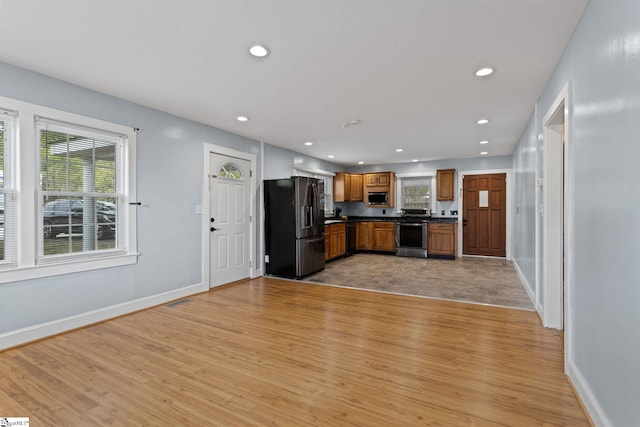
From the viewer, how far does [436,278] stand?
5305 mm

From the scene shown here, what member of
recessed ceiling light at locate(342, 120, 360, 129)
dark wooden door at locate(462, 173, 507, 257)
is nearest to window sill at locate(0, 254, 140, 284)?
recessed ceiling light at locate(342, 120, 360, 129)

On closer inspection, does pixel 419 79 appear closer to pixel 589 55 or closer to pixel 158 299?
pixel 589 55

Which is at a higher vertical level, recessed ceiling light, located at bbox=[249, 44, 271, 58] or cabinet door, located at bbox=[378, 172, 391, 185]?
recessed ceiling light, located at bbox=[249, 44, 271, 58]

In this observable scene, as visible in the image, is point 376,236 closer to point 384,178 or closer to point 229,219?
point 384,178

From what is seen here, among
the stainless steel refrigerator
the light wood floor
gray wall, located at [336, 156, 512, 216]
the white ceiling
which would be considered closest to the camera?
the light wood floor

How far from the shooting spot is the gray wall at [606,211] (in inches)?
51.9

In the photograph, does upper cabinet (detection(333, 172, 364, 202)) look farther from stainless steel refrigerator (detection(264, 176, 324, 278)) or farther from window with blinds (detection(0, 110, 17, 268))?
window with blinds (detection(0, 110, 17, 268))

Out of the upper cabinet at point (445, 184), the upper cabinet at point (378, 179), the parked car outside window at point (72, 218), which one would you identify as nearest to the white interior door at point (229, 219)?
the parked car outside window at point (72, 218)

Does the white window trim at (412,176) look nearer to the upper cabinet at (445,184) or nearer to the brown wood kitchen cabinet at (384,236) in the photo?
the upper cabinet at (445,184)

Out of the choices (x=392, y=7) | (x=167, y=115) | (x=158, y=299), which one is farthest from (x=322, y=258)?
(x=392, y=7)

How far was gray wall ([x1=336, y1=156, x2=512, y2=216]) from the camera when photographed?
7297mm

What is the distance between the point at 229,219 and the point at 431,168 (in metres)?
5.42

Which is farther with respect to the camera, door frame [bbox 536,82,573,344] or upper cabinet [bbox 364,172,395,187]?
upper cabinet [bbox 364,172,395,187]

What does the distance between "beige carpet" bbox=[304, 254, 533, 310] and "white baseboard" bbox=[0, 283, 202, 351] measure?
2231mm
